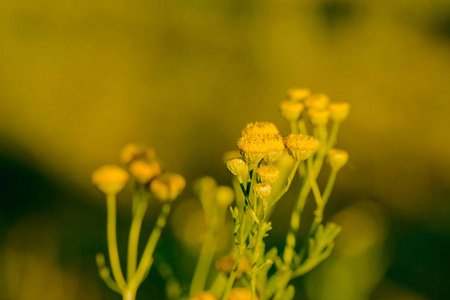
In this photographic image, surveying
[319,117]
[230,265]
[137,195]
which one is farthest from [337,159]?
[137,195]

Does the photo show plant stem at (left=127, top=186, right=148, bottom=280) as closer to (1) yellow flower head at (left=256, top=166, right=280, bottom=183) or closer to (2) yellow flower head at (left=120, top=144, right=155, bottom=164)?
(2) yellow flower head at (left=120, top=144, right=155, bottom=164)

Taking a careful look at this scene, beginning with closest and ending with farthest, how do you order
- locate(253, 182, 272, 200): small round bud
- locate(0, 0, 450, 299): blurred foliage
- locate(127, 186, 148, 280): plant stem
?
locate(253, 182, 272, 200): small round bud, locate(127, 186, 148, 280): plant stem, locate(0, 0, 450, 299): blurred foliage

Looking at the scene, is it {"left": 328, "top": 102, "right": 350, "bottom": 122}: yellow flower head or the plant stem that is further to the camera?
{"left": 328, "top": 102, "right": 350, "bottom": 122}: yellow flower head

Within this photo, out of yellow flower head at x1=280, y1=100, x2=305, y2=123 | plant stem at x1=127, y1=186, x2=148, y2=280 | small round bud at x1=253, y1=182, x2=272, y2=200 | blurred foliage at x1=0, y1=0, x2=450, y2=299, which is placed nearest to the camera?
small round bud at x1=253, y1=182, x2=272, y2=200

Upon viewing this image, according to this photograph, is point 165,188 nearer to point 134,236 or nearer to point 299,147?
point 134,236

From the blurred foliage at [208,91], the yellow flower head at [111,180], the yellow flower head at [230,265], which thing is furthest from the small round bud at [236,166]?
the blurred foliage at [208,91]

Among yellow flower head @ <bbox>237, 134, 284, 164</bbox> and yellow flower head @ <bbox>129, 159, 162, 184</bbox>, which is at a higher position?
yellow flower head @ <bbox>237, 134, 284, 164</bbox>

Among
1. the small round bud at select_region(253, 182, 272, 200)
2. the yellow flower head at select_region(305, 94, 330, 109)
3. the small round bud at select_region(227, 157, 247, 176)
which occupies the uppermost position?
the yellow flower head at select_region(305, 94, 330, 109)

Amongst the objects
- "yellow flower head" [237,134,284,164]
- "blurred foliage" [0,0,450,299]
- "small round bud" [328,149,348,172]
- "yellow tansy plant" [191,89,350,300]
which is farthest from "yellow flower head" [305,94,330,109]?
"blurred foliage" [0,0,450,299]

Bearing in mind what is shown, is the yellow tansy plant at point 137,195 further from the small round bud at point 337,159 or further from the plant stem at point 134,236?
the small round bud at point 337,159
